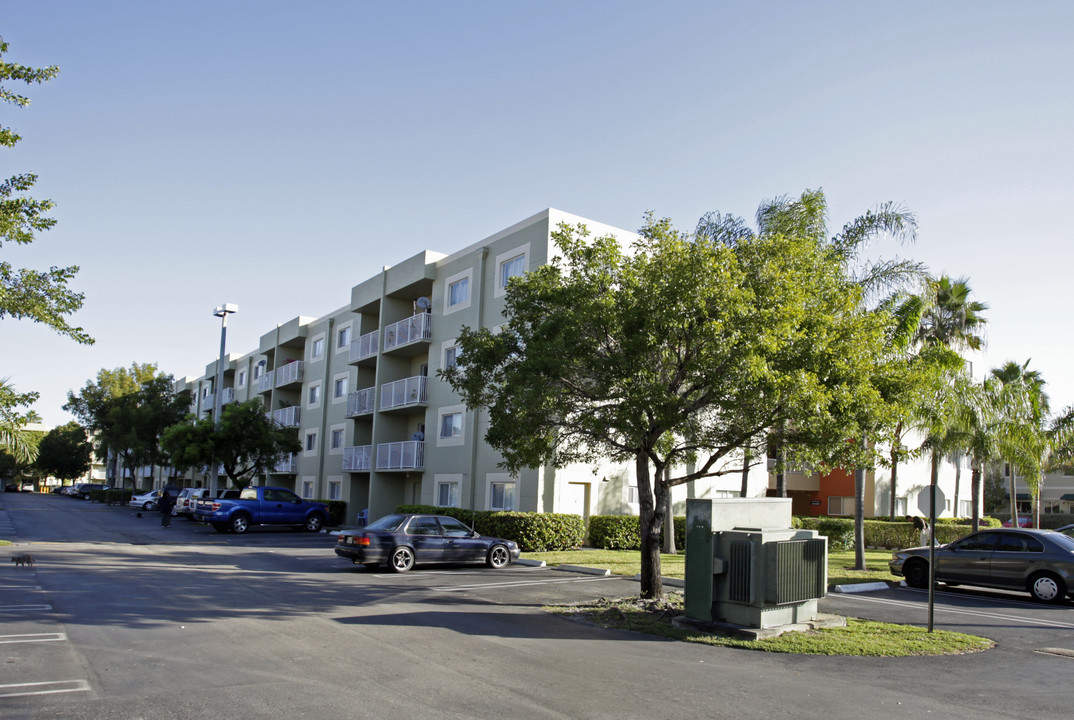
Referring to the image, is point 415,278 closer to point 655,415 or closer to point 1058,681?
point 655,415

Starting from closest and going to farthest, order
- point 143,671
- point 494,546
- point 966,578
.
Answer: point 143,671 → point 966,578 → point 494,546

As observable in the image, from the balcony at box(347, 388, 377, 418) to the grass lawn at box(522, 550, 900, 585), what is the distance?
13765 mm

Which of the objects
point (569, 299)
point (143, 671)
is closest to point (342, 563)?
point (569, 299)

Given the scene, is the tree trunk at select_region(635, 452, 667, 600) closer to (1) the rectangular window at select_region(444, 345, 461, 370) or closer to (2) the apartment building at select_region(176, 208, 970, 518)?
(2) the apartment building at select_region(176, 208, 970, 518)

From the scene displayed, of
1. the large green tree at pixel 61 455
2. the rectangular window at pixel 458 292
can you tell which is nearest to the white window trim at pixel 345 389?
the rectangular window at pixel 458 292

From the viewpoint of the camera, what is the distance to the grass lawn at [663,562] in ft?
62.1

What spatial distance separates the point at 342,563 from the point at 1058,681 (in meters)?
15.9

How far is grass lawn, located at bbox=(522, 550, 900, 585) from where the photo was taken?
18.9 meters

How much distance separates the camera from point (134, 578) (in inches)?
621

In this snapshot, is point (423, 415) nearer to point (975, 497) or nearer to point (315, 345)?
point (315, 345)

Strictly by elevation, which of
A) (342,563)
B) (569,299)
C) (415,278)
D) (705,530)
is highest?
(415,278)

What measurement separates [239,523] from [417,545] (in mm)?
15204

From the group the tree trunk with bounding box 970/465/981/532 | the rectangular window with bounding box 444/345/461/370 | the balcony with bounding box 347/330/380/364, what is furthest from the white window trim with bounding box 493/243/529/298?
the tree trunk with bounding box 970/465/981/532

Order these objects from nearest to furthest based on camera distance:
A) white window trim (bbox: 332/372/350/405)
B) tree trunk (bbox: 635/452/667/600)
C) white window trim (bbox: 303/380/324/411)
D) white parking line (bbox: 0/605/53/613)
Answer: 1. white parking line (bbox: 0/605/53/613)
2. tree trunk (bbox: 635/452/667/600)
3. white window trim (bbox: 332/372/350/405)
4. white window trim (bbox: 303/380/324/411)
